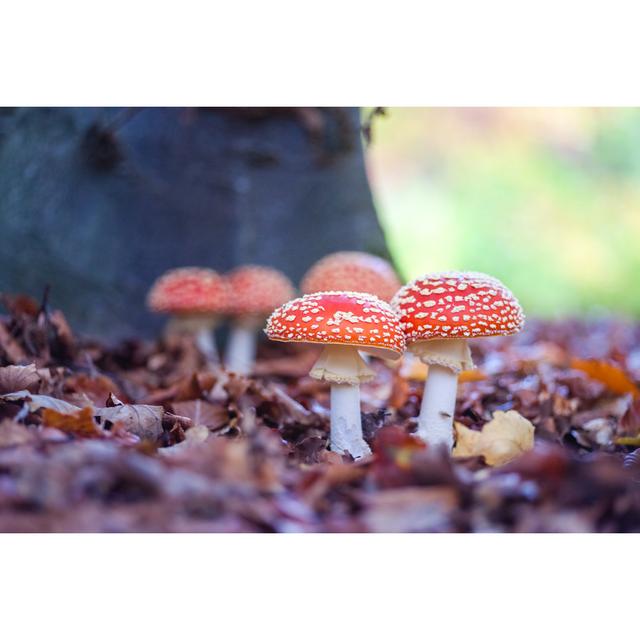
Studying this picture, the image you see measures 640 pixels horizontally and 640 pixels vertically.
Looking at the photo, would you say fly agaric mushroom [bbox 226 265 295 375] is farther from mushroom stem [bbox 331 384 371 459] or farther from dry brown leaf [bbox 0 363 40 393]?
dry brown leaf [bbox 0 363 40 393]

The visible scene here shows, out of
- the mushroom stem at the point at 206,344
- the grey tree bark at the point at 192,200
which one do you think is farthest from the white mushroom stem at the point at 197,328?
the grey tree bark at the point at 192,200

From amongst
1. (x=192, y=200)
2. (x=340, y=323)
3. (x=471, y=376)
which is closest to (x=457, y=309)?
(x=340, y=323)

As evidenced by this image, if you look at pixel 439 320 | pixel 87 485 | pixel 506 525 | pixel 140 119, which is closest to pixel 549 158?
pixel 140 119

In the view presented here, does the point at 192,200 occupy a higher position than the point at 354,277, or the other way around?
the point at 192,200

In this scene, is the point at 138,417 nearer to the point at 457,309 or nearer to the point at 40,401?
the point at 40,401

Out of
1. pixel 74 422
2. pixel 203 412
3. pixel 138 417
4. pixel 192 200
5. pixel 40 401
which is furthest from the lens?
pixel 192 200

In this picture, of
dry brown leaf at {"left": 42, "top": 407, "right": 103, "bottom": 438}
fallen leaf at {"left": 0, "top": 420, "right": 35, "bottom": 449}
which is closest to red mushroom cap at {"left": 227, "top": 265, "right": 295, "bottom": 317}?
dry brown leaf at {"left": 42, "top": 407, "right": 103, "bottom": 438}

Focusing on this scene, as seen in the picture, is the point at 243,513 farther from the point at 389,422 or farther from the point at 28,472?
the point at 389,422
